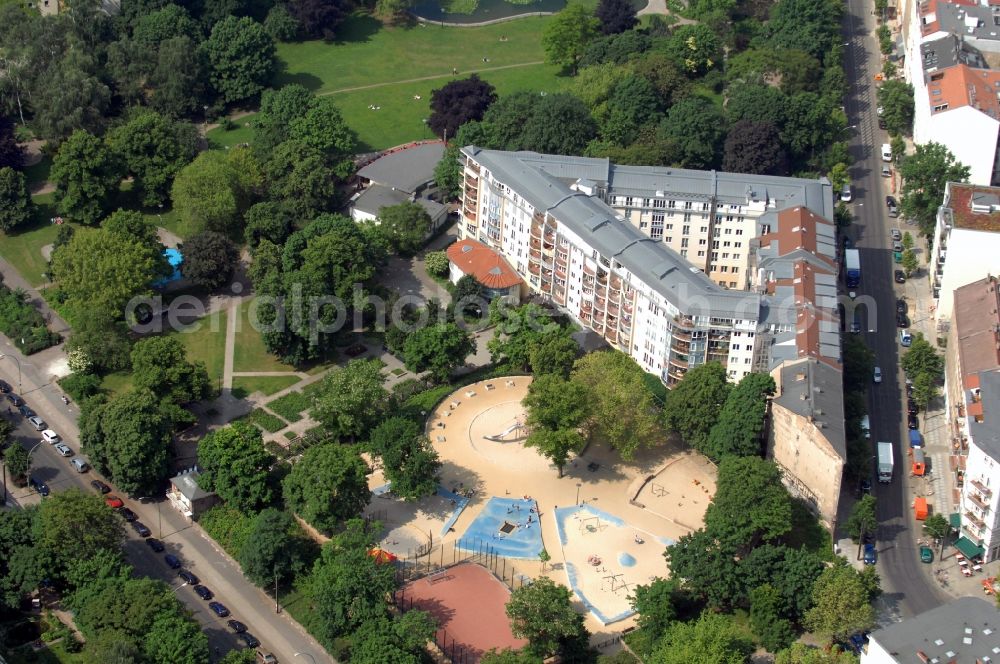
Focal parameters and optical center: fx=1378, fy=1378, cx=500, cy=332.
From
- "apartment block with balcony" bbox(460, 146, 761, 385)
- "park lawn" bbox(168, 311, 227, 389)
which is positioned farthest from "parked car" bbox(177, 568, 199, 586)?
"apartment block with balcony" bbox(460, 146, 761, 385)

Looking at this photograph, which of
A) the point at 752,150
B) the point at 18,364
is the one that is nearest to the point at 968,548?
the point at 752,150

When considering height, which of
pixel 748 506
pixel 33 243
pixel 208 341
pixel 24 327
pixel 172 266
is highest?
pixel 172 266

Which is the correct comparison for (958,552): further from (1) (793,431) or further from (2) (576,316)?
(2) (576,316)

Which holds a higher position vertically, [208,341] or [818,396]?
[818,396]

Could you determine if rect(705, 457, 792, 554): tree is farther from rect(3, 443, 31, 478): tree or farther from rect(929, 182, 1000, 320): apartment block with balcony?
rect(3, 443, 31, 478): tree

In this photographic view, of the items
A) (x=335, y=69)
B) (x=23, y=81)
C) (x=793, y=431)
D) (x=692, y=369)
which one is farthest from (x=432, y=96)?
(x=793, y=431)

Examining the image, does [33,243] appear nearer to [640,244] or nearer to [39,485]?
[39,485]
